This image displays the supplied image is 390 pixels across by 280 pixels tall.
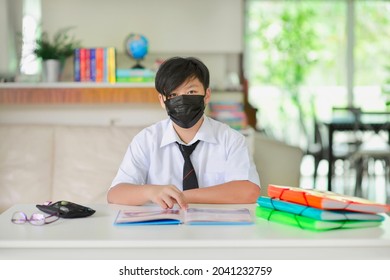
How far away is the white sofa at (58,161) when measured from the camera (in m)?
3.67

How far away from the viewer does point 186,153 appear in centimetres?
268

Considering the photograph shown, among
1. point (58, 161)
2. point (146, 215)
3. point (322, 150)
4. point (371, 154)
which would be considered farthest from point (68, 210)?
point (322, 150)

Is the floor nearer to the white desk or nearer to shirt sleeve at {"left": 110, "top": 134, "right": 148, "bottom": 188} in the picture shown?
shirt sleeve at {"left": 110, "top": 134, "right": 148, "bottom": 188}

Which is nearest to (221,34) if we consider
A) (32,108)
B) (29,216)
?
(32,108)

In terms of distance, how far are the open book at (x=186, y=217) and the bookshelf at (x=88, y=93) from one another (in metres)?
2.61

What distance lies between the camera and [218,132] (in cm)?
273

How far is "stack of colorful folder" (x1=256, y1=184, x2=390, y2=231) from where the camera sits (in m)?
1.81

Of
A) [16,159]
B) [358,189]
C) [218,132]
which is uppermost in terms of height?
[218,132]

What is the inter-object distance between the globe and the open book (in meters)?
3.01

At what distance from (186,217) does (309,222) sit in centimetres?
34

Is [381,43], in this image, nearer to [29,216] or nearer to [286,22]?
[286,22]

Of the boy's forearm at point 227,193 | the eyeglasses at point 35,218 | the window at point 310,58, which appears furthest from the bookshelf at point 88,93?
the window at point 310,58

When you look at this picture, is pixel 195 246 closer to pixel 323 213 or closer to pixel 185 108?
pixel 323 213

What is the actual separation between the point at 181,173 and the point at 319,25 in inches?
310
